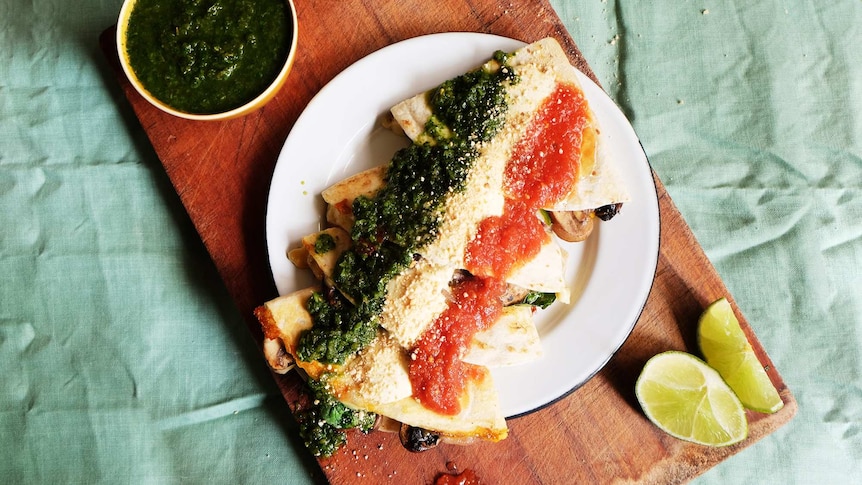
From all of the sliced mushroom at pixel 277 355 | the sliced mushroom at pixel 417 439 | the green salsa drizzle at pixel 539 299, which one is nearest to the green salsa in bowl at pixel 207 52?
the sliced mushroom at pixel 277 355

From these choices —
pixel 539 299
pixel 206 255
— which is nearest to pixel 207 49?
pixel 206 255

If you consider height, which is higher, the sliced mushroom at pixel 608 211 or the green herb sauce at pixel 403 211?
the green herb sauce at pixel 403 211

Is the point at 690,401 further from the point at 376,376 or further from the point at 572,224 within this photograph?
the point at 376,376

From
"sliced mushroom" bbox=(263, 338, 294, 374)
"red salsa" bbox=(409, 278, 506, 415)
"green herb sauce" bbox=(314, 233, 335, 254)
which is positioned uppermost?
"green herb sauce" bbox=(314, 233, 335, 254)

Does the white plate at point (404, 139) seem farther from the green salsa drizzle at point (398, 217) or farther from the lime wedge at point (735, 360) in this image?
the lime wedge at point (735, 360)

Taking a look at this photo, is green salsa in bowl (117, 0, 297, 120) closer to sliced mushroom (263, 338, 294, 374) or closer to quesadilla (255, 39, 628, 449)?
quesadilla (255, 39, 628, 449)

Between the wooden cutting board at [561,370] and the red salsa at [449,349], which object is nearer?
the red salsa at [449,349]

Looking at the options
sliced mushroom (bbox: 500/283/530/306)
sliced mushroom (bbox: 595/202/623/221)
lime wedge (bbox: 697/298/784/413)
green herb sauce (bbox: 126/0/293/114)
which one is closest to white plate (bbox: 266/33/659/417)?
sliced mushroom (bbox: 595/202/623/221)
